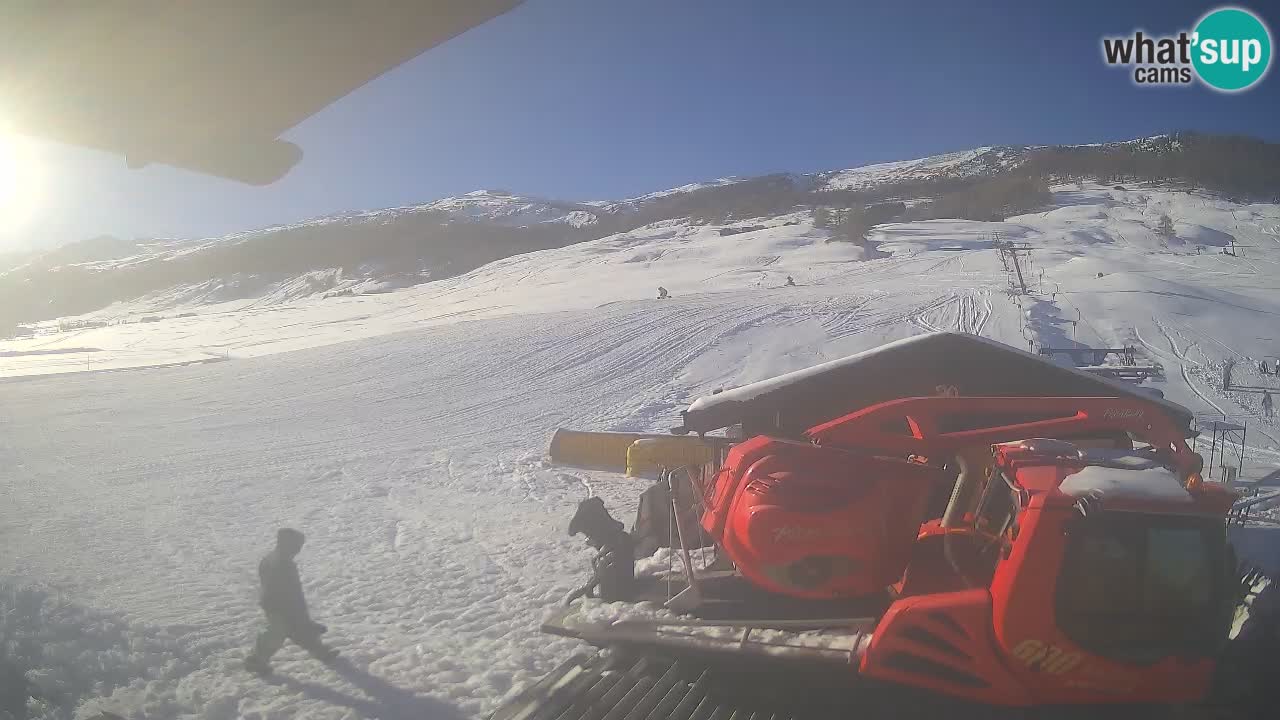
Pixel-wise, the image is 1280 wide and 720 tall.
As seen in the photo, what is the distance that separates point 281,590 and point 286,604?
94mm

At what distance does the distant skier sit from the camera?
15.5ft

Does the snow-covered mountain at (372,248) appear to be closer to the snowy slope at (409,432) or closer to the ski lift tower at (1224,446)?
the snowy slope at (409,432)

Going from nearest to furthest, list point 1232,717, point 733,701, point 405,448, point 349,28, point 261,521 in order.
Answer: point 1232,717 → point 349,28 → point 733,701 → point 261,521 → point 405,448

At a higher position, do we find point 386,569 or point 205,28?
point 205,28

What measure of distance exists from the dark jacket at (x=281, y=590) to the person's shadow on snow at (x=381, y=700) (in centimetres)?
40

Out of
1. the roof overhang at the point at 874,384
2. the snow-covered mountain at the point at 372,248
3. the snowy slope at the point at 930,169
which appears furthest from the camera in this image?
the snowy slope at the point at 930,169

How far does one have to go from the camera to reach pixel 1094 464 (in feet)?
12.4

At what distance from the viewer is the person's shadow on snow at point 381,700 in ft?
13.9

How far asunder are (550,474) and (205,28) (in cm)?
736

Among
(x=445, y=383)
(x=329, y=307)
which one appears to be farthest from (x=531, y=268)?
(x=445, y=383)

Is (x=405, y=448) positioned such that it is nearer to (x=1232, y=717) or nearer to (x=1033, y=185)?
(x=1232, y=717)

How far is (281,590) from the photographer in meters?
4.78

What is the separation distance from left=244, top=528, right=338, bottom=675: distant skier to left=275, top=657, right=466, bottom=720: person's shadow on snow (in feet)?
0.97

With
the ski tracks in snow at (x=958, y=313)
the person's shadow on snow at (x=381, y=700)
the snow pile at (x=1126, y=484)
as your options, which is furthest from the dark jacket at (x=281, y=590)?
the ski tracks in snow at (x=958, y=313)
